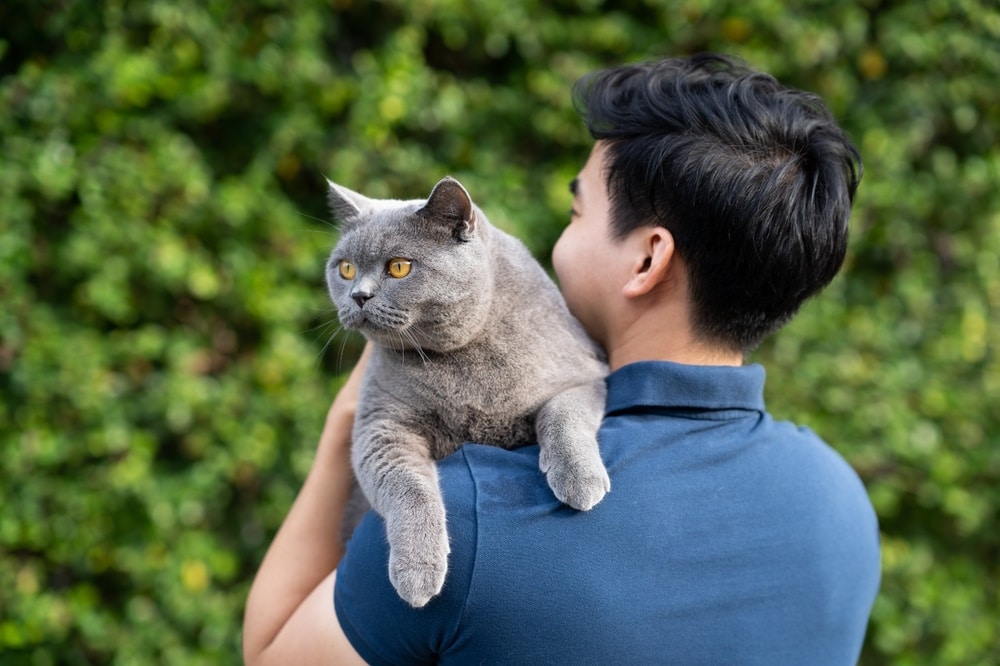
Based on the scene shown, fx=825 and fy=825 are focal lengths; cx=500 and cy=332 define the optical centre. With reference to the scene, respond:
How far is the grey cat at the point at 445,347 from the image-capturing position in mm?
1271

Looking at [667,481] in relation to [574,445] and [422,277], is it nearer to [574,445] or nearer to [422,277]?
[574,445]

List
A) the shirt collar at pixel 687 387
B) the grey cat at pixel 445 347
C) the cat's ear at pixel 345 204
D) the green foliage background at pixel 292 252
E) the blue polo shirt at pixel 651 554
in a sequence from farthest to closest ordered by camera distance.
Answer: the green foliage background at pixel 292 252 < the cat's ear at pixel 345 204 < the grey cat at pixel 445 347 < the shirt collar at pixel 687 387 < the blue polo shirt at pixel 651 554

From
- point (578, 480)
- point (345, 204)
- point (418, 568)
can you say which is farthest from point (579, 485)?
point (345, 204)

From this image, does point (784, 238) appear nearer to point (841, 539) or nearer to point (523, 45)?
point (841, 539)

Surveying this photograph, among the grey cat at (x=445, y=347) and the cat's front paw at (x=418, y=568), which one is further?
the grey cat at (x=445, y=347)

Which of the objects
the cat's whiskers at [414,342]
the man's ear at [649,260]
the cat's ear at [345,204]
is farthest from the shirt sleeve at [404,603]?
the cat's ear at [345,204]

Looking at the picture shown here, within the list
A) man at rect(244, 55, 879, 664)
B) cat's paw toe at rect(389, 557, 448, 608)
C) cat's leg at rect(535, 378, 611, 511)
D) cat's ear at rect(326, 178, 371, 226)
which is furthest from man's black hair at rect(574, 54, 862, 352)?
cat's paw toe at rect(389, 557, 448, 608)

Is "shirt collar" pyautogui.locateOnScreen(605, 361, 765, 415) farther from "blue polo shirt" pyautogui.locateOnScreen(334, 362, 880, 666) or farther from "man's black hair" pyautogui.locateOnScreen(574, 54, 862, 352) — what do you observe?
"man's black hair" pyautogui.locateOnScreen(574, 54, 862, 352)

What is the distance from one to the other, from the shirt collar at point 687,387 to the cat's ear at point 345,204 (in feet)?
1.83

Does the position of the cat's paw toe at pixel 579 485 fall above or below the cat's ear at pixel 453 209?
below

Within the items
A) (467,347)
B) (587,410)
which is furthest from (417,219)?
(587,410)

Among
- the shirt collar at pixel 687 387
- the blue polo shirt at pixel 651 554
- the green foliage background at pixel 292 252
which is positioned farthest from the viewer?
the green foliage background at pixel 292 252

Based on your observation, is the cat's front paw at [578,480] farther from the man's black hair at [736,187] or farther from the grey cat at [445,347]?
the man's black hair at [736,187]

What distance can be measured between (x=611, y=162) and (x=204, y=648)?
67.7 inches
